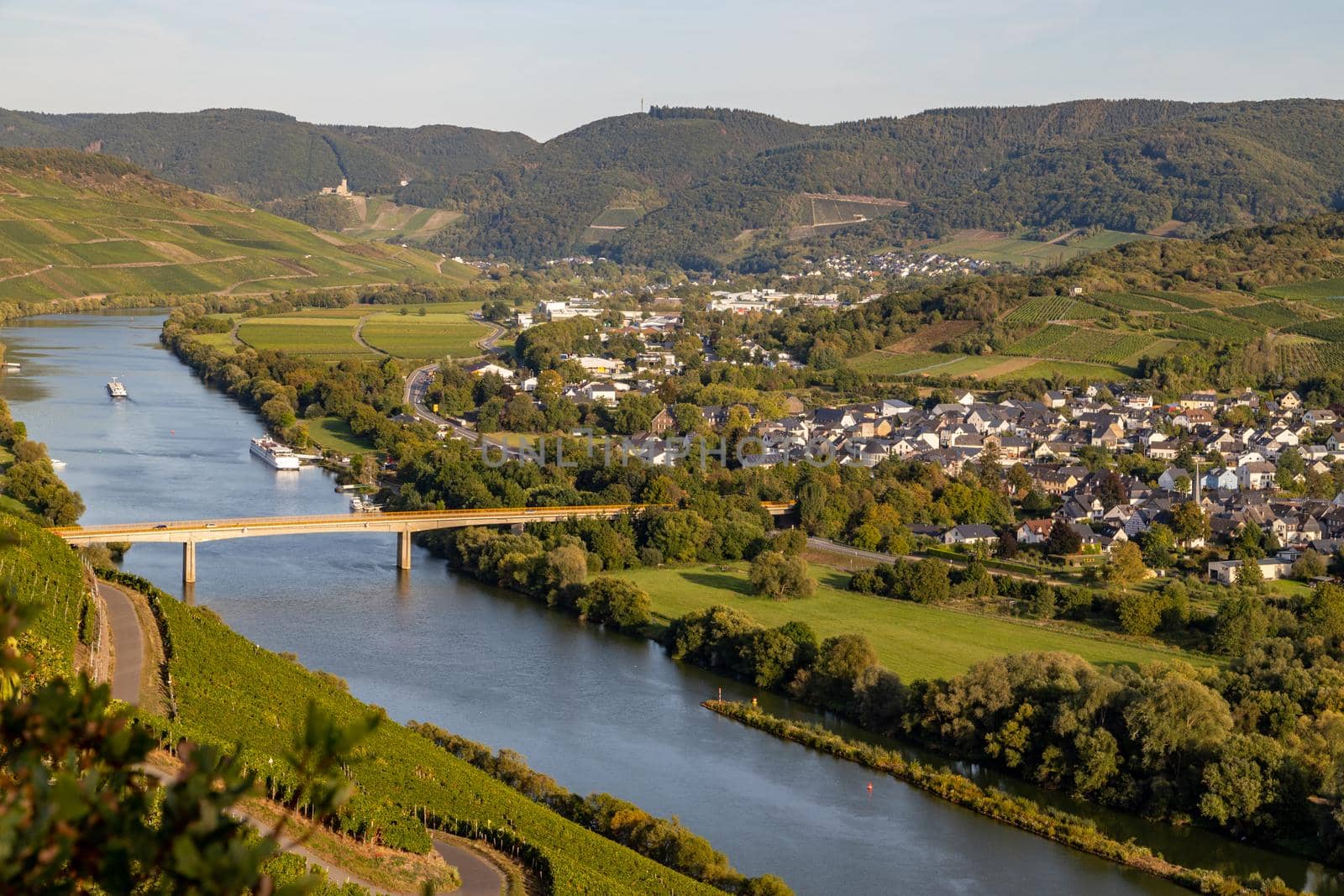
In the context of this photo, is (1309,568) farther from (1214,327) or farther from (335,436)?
(1214,327)

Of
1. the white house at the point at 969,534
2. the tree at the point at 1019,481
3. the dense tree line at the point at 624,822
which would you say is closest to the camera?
the dense tree line at the point at 624,822

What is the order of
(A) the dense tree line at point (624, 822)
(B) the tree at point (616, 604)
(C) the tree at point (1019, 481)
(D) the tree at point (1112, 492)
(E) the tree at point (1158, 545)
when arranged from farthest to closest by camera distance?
(C) the tree at point (1019, 481), (D) the tree at point (1112, 492), (E) the tree at point (1158, 545), (B) the tree at point (616, 604), (A) the dense tree line at point (624, 822)

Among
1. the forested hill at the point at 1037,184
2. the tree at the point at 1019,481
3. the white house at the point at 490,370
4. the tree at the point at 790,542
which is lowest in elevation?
the tree at the point at 790,542

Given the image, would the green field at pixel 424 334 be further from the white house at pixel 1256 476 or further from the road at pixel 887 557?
the white house at pixel 1256 476

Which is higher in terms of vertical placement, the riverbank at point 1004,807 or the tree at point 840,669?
the tree at point 840,669

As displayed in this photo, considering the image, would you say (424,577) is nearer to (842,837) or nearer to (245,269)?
(842,837)

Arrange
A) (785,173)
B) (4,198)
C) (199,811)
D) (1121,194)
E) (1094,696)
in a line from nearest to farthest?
(199,811) → (1094,696) → (4,198) → (1121,194) → (785,173)

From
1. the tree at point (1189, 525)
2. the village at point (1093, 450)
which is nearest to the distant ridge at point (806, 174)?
the village at point (1093, 450)

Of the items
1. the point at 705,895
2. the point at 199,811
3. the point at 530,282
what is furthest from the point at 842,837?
the point at 530,282
